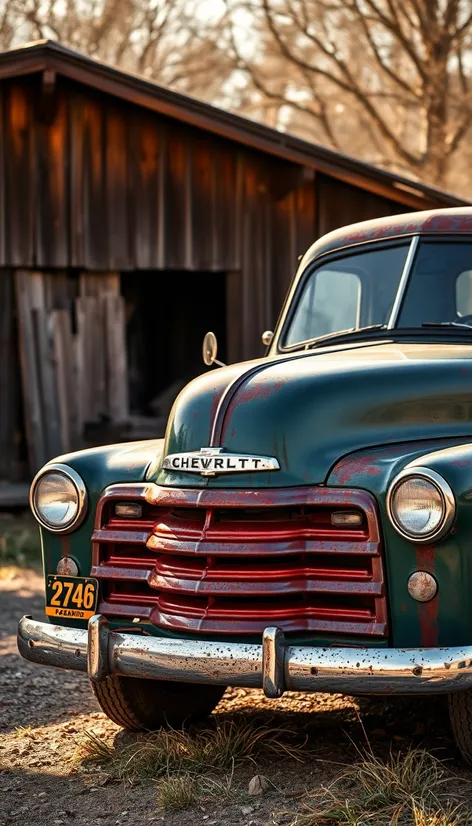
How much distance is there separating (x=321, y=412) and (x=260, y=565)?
0.57 meters

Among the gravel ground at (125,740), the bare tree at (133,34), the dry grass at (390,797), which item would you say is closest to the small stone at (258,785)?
the gravel ground at (125,740)

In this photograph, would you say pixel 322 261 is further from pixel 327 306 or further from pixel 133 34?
pixel 133 34

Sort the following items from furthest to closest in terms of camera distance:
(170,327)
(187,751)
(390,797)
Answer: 1. (170,327)
2. (187,751)
3. (390,797)

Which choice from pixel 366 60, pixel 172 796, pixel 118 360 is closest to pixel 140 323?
pixel 118 360

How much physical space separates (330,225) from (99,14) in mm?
14859

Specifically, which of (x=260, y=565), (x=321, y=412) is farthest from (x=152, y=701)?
(x=321, y=412)

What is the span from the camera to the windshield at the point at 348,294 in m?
5.00

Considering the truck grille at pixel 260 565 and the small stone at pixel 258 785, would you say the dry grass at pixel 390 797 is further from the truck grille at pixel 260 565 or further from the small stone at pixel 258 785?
the truck grille at pixel 260 565

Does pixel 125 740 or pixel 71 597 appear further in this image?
pixel 125 740

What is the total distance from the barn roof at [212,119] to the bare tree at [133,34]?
543 inches

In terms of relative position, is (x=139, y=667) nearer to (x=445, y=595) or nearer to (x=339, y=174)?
(x=445, y=595)

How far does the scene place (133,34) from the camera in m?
24.7

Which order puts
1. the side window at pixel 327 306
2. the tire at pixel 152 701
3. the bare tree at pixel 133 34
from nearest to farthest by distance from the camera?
the tire at pixel 152 701 < the side window at pixel 327 306 < the bare tree at pixel 133 34

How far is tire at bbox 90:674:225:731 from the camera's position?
4.51 m
